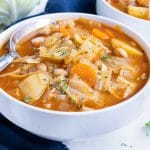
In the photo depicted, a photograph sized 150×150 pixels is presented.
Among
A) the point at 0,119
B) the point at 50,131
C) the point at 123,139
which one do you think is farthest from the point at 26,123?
the point at 123,139

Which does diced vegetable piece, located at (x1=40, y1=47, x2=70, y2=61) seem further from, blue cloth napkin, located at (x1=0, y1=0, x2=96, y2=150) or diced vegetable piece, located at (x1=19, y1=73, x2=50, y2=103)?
blue cloth napkin, located at (x1=0, y1=0, x2=96, y2=150)

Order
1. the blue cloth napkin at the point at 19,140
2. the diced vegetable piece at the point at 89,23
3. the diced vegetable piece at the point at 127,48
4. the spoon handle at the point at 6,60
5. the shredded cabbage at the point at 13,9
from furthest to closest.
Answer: the shredded cabbage at the point at 13,9, the diced vegetable piece at the point at 89,23, the diced vegetable piece at the point at 127,48, the spoon handle at the point at 6,60, the blue cloth napkin at the point at 19,140

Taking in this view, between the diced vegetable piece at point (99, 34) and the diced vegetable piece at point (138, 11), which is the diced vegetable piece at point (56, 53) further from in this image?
the diced vegetable piece at point (138, 11)

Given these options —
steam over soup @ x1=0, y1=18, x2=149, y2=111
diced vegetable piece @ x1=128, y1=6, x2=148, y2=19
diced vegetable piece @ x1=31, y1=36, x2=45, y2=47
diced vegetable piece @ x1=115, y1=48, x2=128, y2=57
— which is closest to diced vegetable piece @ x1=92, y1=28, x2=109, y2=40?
steam over soup @ x1=0, y1=18, x2=149, y2=111

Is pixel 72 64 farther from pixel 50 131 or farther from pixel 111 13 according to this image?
pixel 111 13

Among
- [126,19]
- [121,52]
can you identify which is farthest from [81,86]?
[126,19]

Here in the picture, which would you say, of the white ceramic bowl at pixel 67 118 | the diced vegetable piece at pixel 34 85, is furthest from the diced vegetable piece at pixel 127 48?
the diced vegetable piece at pixel 34 85

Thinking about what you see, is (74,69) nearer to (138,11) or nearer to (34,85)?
(34,85)
